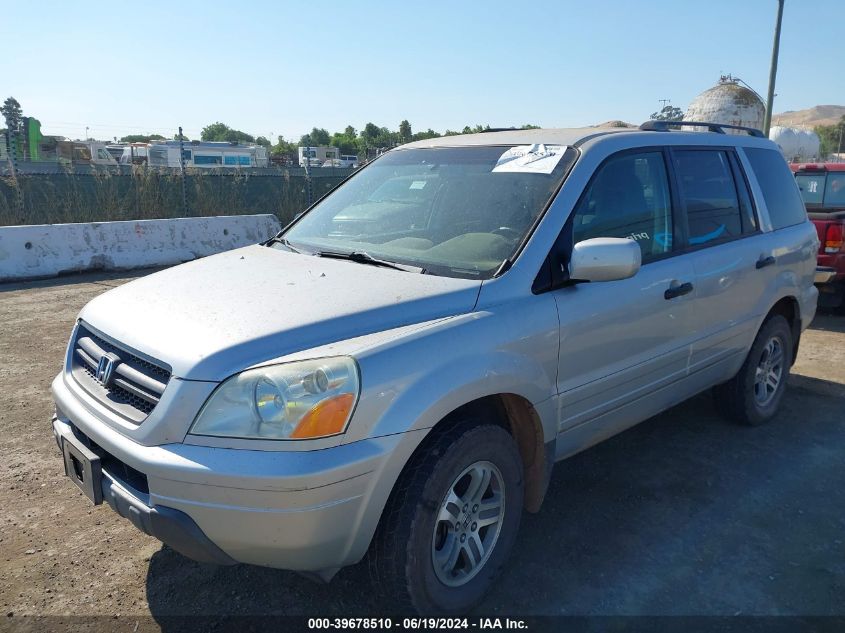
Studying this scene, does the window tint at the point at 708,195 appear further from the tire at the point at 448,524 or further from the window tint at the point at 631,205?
the tire at the point at 448,524

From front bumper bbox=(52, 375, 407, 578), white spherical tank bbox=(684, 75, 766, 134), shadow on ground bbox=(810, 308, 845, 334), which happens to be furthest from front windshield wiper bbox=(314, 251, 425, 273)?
white spherical tank bbox=(684, 75, 766, 134)

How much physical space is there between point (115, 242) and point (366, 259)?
880 centimetres

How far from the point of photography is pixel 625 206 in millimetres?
3498

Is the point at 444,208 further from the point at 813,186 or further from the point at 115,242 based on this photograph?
the point at 115,242

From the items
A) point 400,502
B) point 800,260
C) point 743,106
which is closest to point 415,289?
point 400,502

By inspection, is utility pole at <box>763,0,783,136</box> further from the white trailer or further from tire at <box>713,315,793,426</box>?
the white trailer

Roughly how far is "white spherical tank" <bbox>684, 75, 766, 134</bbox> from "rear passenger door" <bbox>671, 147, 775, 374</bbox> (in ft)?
70.0

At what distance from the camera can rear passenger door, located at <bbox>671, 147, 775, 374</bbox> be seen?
3.87 metres

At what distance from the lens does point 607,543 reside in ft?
10.9

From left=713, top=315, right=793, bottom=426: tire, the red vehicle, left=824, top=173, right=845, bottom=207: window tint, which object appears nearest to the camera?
left=713, top=315, right=793, bottom=426: tire

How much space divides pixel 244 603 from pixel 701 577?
2014 millimetres

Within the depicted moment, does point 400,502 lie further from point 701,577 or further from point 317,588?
point 701,577

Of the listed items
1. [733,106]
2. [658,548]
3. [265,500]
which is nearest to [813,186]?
[658,548]

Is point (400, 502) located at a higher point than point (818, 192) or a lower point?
lower
